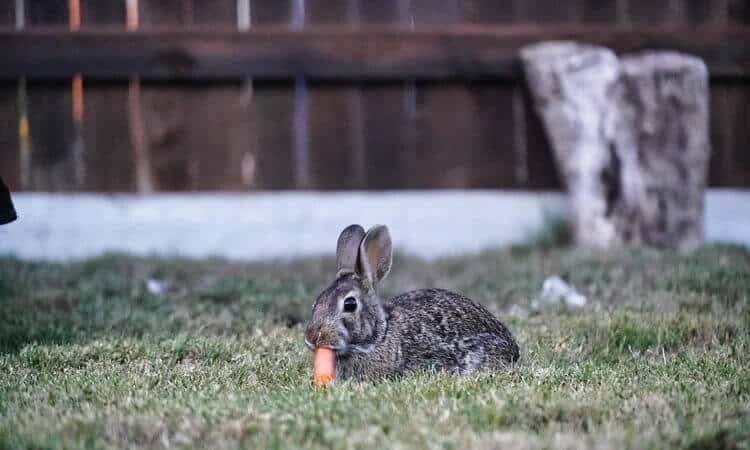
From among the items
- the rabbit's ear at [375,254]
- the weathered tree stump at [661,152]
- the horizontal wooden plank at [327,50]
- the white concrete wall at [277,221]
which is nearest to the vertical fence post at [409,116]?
the horizontal wooden plank at [327,50]

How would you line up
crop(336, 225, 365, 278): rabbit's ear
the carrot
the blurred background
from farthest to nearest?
the blurred background, crop(336, 225, 365, 278): rabbit's ear, the carrot

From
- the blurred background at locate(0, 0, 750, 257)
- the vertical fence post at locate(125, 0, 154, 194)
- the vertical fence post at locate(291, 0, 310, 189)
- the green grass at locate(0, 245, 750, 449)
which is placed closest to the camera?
the green grass at locate(0, 245, 750, 449)

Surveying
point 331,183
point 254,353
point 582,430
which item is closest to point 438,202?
point 331,183

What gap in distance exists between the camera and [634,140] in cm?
859

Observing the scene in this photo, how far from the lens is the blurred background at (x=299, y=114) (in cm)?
888

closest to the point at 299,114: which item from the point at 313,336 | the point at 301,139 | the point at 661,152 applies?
the point at 301,139

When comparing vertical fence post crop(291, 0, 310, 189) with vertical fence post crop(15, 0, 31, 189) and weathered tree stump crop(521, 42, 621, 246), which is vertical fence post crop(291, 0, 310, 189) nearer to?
weathered tree stump crop(521, 42, 621, 246)

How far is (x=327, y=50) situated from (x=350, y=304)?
15.3ft

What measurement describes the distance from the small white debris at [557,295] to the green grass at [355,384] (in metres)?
0.12

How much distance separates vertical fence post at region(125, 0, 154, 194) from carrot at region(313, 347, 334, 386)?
4853 millimetres

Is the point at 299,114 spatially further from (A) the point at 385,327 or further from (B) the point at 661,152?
(A) the point at 385,327

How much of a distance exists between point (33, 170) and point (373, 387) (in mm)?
5526

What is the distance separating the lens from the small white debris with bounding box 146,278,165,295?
7.27 meters

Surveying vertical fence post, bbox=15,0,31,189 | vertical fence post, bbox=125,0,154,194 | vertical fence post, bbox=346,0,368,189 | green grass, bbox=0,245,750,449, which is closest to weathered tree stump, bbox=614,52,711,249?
green grass, bbox=0,245,750,449
